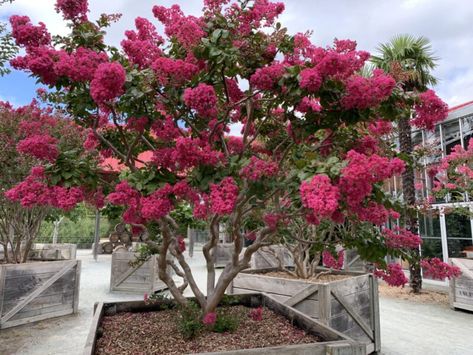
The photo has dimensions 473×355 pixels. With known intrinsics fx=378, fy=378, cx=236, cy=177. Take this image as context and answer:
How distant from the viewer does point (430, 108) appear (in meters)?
2.64

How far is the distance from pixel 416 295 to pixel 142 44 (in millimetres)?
7695

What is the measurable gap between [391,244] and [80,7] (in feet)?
9.49

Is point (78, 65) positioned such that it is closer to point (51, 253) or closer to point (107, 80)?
point (107, 80)

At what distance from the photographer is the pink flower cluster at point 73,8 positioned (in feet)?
8.05

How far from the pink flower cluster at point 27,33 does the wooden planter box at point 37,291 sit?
3.83 metres

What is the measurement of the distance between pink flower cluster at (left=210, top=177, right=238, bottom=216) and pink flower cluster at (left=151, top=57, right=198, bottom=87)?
0.52 meters

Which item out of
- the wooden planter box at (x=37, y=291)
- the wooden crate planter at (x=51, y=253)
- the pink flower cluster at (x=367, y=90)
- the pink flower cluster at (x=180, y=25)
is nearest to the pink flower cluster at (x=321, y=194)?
the pink flower cluster at (x=367, y=90)

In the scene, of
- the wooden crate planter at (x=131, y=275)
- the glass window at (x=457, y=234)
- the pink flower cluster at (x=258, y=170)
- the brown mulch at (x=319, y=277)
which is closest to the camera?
the pink flower cluster at (x=258, y=170)

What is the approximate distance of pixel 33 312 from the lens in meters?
5.43

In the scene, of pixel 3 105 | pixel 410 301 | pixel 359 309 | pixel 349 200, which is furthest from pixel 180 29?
pixel 410 301

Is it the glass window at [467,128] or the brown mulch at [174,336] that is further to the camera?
the glass window at [467,128]

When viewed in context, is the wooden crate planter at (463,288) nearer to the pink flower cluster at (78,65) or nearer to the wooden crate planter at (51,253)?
the pink flower cluster at (78,65)

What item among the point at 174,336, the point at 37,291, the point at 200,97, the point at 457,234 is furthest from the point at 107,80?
the point at 457,234

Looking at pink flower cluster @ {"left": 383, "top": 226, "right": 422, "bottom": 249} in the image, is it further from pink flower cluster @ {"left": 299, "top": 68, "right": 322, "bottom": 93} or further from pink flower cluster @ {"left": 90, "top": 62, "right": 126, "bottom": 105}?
pink flower cluster @ {"left": 90, "top": 62, "right": 126, "bottom": 105}
